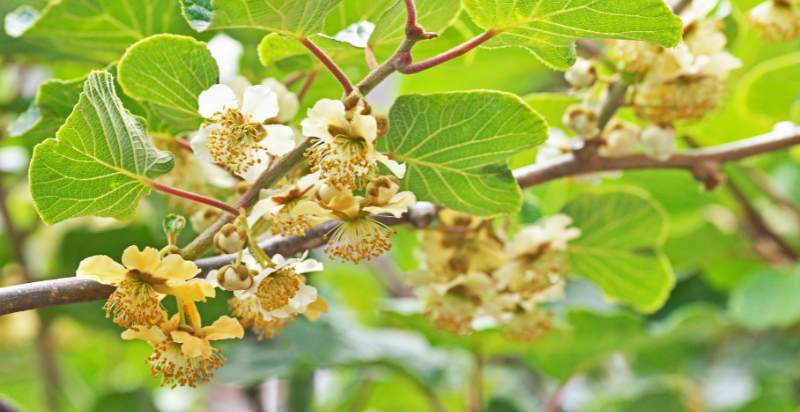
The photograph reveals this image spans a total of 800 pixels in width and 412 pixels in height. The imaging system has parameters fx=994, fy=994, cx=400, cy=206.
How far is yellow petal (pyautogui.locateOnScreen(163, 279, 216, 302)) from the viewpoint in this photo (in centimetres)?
58

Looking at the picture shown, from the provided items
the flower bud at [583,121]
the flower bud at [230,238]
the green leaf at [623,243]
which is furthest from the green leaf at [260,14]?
the green leaf at [623,243]

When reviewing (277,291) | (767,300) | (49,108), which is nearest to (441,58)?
(277,291)

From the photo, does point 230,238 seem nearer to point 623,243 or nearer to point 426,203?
point 426,203

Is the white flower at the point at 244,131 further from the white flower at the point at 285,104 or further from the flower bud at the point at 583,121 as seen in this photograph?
the flower bud at the point at 583,121

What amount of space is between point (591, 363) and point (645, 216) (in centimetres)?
45

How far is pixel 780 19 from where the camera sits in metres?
0.90

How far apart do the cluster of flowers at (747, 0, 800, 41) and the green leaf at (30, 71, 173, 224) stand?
57 cm

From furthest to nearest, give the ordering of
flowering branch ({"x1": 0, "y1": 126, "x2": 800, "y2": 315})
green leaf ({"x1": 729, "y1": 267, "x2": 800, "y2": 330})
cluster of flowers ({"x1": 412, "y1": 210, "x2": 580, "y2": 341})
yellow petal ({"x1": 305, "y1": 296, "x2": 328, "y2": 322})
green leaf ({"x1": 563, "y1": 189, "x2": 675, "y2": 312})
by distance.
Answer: green leaf ({"x1": 729, "y1": 267, "x2": 800, "y2": 330}), green leaf ({"x1": 563, "y1": 189, "x2": 675, "y2": 312}), cluster of flowers ({"x1": 412, "y1": 210, "x2": 580, "y2": 341}), yellow petal ({"x1": 305, "y1": 296, "x2": 328, "y2": 322}), flowering branch ({"x1": 0, "y1": 126, "x2": 800, "y2": 315})

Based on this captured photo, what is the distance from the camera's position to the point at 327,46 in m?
0.64

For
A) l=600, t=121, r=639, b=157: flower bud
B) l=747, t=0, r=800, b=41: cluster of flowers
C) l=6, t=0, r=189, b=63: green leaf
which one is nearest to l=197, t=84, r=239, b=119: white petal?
l=6, t=0, r=189, b=63: green leaf

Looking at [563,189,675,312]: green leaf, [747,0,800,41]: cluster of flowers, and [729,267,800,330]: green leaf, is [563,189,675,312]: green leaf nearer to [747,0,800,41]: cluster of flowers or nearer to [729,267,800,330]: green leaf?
[747,0,800,41]: cluster of flowers

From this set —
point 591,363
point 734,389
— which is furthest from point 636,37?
point 734,389

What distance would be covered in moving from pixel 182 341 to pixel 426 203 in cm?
22

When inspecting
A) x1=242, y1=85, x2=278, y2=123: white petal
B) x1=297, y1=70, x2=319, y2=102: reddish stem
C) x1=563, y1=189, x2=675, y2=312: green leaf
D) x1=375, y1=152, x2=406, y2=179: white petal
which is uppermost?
x1=242, y1=85, x2=278, y2=123: white petal
